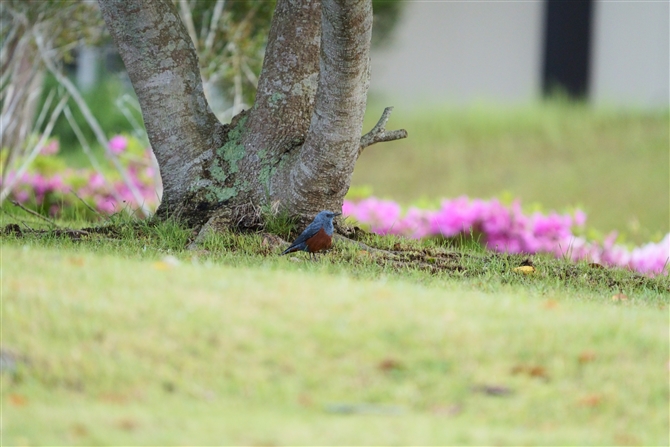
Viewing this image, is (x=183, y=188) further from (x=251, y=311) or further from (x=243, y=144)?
(x=251, y=311)

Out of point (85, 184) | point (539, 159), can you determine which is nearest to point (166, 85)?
point (85, 184)

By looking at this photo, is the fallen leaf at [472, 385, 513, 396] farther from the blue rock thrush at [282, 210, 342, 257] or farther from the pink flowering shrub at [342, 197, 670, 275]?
the pink flowering shrub at [342, 197, 670, 275]

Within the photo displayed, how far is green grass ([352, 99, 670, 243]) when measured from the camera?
425 inches

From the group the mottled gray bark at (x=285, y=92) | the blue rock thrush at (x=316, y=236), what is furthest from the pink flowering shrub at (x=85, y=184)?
the blue rock thrush at (x=316, y=236)

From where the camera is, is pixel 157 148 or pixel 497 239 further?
pixel 497 239

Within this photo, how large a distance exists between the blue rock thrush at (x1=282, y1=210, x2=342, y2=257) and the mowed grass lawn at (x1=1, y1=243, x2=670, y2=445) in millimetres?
1116

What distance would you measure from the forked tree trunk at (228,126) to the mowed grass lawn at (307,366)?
5.86 ft

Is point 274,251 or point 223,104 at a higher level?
point 223,104

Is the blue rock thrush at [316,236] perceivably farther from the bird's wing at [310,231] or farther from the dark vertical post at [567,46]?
the dark vertical post at [567,46]

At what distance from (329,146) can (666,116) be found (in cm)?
820

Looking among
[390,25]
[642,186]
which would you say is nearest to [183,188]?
[642,186]

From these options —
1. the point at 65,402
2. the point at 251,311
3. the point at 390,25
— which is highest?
the point at 390,25

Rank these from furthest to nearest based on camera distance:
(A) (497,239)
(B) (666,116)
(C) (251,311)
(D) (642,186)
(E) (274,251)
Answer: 1. (B) (666,116)
2. (D) (642,186)
3. (A) (497,239)
4. (E) (274,251)
5. (C) (251,311)

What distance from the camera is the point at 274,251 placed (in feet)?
16.2
